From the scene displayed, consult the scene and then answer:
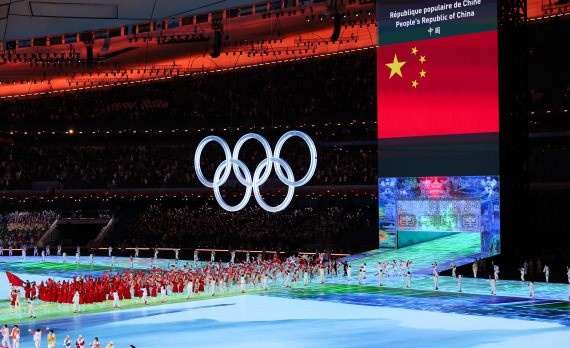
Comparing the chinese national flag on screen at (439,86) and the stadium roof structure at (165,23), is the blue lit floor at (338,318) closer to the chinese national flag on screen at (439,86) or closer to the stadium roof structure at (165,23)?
the chinese national flag on screen at (439,86)

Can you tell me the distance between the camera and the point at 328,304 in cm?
2986

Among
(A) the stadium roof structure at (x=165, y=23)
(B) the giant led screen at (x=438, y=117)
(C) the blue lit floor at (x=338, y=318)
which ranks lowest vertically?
(C) the blue lit floor at (x=338, y=318)

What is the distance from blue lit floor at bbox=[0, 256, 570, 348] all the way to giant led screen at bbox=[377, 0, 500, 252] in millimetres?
5558

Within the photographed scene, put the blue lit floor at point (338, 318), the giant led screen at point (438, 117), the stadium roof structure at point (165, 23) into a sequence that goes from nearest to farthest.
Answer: the blue lit floor at point (338, 318)
the giant led screen at point (438, 117)
the stadium roof structure at point (165, 23)

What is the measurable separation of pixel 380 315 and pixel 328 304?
2.97 metres

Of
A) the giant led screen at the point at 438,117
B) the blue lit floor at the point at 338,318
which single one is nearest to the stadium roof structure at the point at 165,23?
the giant led screen at the point at 438,117

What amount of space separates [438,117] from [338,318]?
1597cm

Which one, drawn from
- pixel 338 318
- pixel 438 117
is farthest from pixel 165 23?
pixel 338 318

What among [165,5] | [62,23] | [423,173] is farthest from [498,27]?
[62,23]

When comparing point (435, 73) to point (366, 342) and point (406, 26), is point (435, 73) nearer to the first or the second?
point (406, 26)

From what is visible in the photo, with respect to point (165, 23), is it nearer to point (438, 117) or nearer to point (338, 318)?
point (438, 117)

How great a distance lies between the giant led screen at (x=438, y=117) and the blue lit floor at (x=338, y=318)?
5558 millimetres

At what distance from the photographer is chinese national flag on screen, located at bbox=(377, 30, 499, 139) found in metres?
38.6

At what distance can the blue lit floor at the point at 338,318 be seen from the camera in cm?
2294
